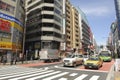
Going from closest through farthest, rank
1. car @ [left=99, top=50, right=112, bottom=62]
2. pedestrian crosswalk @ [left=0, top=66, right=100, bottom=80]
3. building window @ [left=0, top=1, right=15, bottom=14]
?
pedestrian crosswalk @ [left=0, top=66, right=100, bottom=80] → building window @ [left=0, top=1, right=15, bottom=14] → car @ [left=99, top=50, right=112, bottom=62]

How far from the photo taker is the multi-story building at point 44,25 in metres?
57.3

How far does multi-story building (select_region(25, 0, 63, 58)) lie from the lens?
188 feet

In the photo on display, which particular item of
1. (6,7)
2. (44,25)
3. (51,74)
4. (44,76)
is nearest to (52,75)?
(51,74)

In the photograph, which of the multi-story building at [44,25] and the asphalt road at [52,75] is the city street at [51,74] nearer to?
the asphalt road at [52,75]

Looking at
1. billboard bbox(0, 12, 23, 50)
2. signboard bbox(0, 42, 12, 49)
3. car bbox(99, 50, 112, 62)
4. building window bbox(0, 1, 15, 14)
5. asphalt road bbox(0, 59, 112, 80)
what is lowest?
asphalt road bbox(0, 59, 112, 80)

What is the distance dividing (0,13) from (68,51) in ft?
141

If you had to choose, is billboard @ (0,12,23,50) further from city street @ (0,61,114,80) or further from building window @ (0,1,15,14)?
city street @ (0,61,114,80)

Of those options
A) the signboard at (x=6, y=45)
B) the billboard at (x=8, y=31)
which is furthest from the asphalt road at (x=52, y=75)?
the billboard at (x=8, y=31)

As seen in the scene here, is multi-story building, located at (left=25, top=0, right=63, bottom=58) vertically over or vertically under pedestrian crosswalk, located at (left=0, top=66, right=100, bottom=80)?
over

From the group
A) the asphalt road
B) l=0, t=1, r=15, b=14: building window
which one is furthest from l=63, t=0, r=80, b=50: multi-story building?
the asphalt road

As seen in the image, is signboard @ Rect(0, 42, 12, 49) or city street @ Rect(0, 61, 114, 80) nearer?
city street @ Rect(0, 61, 114, 80)

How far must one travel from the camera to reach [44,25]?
57844mm

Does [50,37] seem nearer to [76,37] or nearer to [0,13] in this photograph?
[0,13]

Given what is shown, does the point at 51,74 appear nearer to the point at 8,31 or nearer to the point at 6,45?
the point at 6,45
